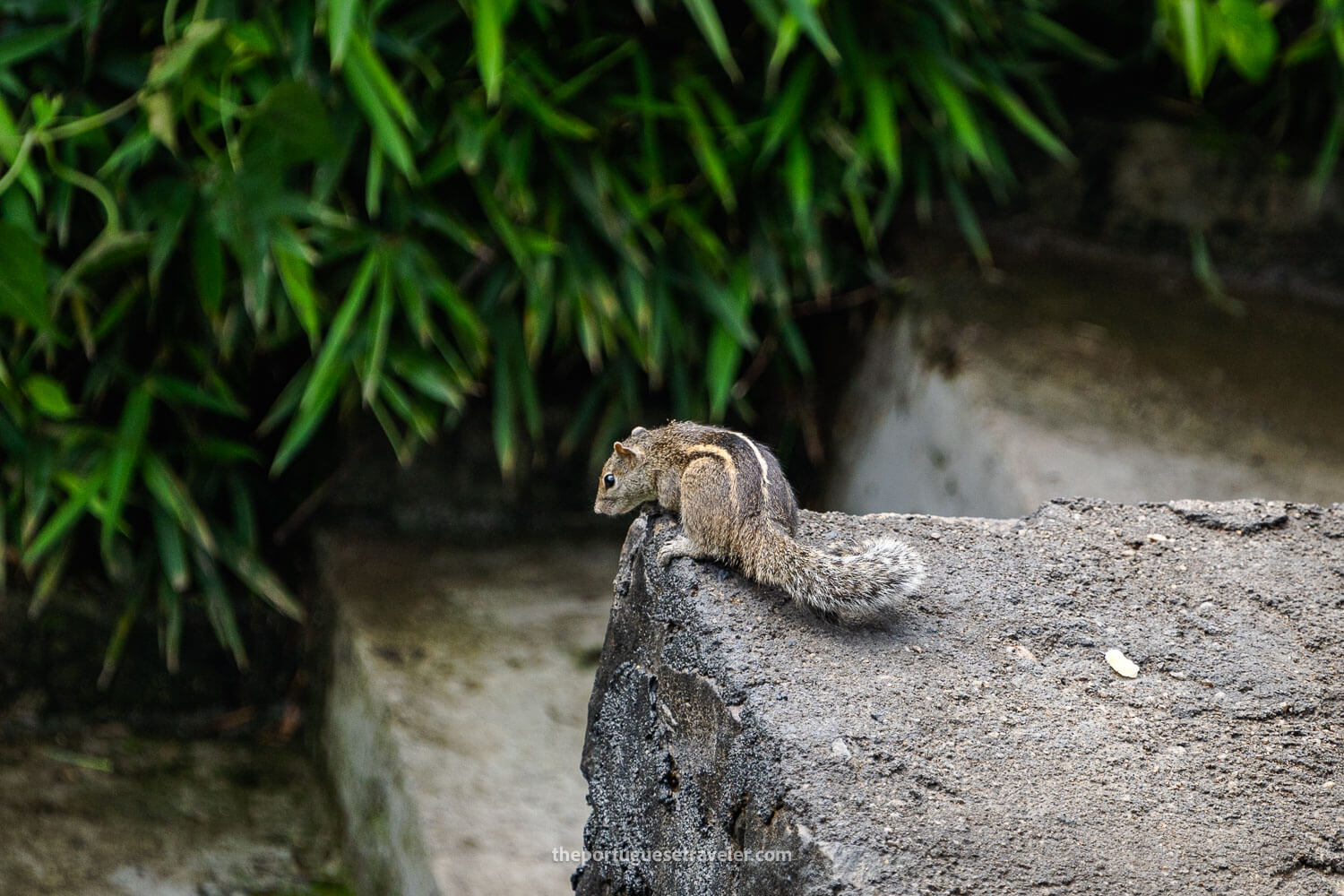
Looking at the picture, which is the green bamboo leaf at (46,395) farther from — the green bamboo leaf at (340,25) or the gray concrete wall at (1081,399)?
the gray concrete wall at (1081,399)

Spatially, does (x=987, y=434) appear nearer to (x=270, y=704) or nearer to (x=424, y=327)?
Result: (x=424, y=327)

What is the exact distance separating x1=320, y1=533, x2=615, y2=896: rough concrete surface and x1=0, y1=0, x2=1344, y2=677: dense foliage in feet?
1.09

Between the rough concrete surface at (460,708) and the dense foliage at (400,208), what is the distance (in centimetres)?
33

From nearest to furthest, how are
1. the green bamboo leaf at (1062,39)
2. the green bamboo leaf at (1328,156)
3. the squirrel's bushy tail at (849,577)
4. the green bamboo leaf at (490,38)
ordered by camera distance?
the squirrel's bushy tail at (849,577), the green bamboo leaf at (490,38), the green bamboo leaf at (1062,39), the green bamboo leaf at (1328,156)

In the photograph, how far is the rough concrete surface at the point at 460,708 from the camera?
3.06 meters

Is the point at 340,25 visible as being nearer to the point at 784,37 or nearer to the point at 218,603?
the point at 784,37

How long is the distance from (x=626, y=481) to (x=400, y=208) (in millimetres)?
1511

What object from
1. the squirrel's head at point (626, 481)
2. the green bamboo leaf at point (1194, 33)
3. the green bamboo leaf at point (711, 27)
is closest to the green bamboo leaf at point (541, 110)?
the green bamboo leaf at point (711, 27)

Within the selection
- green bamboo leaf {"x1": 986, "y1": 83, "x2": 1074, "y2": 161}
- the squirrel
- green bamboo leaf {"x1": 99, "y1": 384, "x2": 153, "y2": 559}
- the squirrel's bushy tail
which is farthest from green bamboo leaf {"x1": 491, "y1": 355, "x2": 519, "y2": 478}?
the squirrel's bushy tail

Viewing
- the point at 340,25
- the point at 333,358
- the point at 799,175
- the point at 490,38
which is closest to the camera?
the point at 340,25

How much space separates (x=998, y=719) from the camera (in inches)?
69.9

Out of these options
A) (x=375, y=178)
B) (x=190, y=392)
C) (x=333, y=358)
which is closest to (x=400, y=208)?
(x=375, y=178)

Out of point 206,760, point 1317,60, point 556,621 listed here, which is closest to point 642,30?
point 556,621

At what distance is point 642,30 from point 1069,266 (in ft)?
5.20
